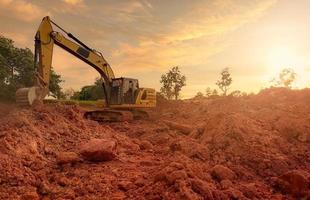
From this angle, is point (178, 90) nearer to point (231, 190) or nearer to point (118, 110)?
point (118, 110)

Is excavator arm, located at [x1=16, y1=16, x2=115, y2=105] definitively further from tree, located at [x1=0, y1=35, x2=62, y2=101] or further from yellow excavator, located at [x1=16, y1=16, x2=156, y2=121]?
tree, located at [x1=0, y1=35, x2=62, y2=101]

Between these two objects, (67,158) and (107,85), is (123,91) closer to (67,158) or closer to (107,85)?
(107,85)

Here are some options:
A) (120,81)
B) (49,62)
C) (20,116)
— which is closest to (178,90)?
(120,81)

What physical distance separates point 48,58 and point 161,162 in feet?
28.8

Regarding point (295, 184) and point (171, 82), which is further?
point (171, 82)

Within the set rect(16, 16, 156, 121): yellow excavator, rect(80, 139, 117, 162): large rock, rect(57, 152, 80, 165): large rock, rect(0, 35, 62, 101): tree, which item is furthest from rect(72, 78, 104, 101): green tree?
rect(57, 152, 80, 165): large rock

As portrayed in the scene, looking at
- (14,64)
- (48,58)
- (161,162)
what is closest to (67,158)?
(161,162)

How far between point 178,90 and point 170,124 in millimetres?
37628

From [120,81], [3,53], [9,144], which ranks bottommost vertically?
[9,144]

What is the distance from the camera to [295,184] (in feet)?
26.6

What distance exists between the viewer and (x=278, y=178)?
8.59 m

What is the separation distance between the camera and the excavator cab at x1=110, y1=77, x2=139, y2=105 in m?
20.3

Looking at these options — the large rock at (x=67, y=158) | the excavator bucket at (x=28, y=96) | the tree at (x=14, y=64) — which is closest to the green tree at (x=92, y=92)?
the tree at (x=14, y=64)

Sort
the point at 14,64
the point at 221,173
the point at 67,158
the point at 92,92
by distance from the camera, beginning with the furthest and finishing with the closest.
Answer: the point at 92,92
the point at 14,64
the point at 67,158
the point at 221,173
